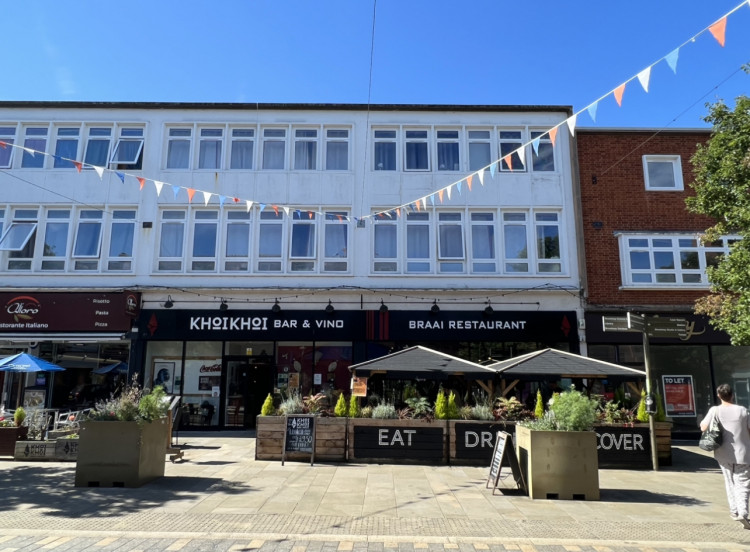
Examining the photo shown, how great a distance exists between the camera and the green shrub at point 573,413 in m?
7.92

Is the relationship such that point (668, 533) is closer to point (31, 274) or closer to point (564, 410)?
point (564, 410)

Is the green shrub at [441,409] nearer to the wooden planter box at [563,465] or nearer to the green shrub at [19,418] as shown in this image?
the wooden planter box at [563,465]

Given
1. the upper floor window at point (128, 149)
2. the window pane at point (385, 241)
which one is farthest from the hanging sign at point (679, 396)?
the upper floor window at point (128, 149)

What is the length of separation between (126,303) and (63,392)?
3.36 m

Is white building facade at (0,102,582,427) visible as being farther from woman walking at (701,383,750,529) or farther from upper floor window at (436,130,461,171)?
woman walking at (701,383,750,529)

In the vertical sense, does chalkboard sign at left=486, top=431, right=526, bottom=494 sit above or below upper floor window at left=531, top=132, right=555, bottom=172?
below

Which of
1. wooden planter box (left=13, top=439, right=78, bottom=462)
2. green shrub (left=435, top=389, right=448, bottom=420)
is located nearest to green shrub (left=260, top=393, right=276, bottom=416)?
green shrub (left=435, top=389, right=448, bottom=420)

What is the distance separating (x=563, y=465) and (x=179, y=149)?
48.0 ft

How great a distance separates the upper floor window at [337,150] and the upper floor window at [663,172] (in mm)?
9138

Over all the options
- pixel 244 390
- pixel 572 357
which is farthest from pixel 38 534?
pixel 244 390

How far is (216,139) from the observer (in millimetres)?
17641

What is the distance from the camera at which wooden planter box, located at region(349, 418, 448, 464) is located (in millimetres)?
10641

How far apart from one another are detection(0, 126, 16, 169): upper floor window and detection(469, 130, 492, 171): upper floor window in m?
14.2

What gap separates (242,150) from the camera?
1764 centimetres
